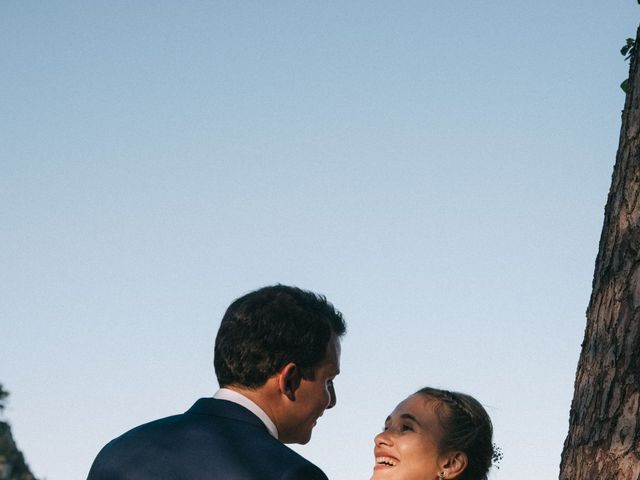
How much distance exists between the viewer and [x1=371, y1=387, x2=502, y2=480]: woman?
557cm

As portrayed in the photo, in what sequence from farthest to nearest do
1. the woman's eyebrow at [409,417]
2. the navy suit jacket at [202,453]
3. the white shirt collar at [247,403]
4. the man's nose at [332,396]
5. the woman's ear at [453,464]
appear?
1. the woman's eyebrow at [409,417]
2. the woman's ear at [453,464]
3. the man's nose at [332,396]
4. the white shirt collar at [247,403]
5. the navy suit jacket at [202,453]

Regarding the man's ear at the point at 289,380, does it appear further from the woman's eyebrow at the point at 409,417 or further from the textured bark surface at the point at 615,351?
the woman's eyebrow at the point at 409,417

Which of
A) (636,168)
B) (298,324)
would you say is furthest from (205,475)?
(636,168)

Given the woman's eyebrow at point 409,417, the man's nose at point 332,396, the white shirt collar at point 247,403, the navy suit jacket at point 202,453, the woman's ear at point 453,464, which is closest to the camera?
the navy suit jacket at point 202,453

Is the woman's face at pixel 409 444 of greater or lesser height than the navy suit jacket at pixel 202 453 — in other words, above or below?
above

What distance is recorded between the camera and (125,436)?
3.30 m

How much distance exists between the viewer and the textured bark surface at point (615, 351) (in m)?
3.51

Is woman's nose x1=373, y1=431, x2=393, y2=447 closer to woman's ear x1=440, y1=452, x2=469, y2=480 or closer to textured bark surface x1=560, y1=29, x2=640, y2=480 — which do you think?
woman's ear x1=440, y1=452, x2=469, y2=480

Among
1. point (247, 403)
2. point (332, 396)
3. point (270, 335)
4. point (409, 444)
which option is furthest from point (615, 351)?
point (409, 444)

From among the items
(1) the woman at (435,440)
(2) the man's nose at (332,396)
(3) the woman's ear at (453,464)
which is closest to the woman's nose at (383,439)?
(1) the woman at (435,440)

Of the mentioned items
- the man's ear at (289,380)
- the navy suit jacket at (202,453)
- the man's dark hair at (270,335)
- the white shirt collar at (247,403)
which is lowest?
the navy suit jacket at (202,453)

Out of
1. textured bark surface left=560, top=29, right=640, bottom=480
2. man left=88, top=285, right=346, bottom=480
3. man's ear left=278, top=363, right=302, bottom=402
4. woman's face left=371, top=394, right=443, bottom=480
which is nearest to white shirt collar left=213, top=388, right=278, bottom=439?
man left=88, top=285, right=346, bottom=480

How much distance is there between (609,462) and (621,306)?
702 millimetres

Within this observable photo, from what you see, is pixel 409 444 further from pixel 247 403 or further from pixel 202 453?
pixel 202 453
